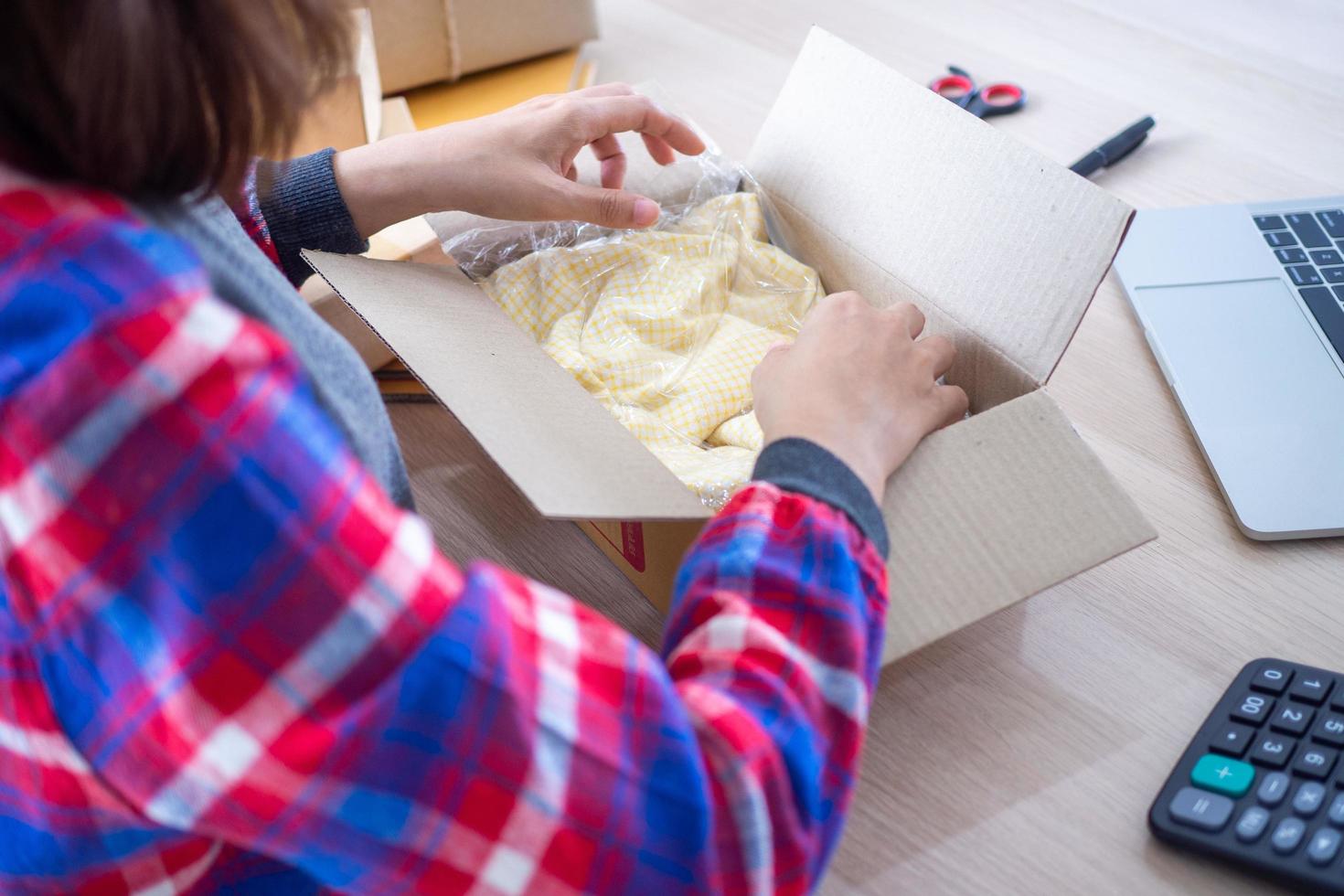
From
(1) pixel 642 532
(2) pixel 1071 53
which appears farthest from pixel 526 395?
(2) pixel 1071 53

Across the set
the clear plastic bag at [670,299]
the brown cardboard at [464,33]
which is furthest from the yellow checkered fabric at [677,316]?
the brown cardboard at [464,33]

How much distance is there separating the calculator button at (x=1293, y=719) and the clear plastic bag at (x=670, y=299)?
0.30 meters

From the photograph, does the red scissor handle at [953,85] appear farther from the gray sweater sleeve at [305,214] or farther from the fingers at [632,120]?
the gray sweater sleeve at [305,214]

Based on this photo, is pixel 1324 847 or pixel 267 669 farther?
pixel 1324 847

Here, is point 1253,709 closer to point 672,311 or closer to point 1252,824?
point 1252,824

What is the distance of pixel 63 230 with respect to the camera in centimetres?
31

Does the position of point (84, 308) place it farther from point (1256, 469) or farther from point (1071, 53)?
point (1071, 53)

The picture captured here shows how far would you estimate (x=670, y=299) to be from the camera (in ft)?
2.42

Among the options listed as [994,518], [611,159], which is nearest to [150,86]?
[994,518]

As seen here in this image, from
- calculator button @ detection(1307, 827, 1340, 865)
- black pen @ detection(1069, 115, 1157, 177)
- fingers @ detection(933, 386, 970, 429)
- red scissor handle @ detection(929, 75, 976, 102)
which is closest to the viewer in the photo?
calculator button @ detection(1307, 827, 1340, 865)

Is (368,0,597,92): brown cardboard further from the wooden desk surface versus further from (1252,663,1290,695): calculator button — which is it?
(1252,663,1290,695): calculator button

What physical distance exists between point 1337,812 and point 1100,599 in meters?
0.15

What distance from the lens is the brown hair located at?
291 mm

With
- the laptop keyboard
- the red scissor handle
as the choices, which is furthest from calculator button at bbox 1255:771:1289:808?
the red scissor handle
